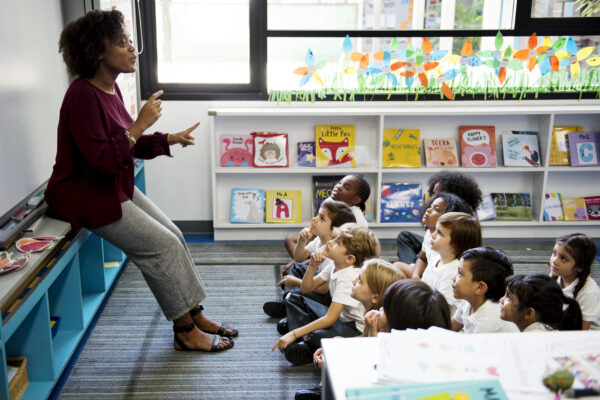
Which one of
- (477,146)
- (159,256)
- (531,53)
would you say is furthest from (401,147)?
(159,256)

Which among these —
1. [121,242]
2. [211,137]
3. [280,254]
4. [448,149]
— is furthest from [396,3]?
[121,242]

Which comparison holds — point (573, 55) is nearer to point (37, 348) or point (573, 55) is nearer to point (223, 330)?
point (223, 330)

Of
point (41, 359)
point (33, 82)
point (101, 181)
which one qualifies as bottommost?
point (41, 359)

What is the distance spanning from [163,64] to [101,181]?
73.4 inches

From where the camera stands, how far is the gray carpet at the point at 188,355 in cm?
235

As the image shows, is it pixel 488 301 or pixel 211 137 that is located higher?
pixel 211 137

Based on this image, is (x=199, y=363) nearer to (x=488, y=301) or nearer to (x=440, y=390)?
(x=488, y=301)

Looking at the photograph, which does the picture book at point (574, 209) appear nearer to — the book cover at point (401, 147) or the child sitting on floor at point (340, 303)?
the book cover at point (401, 147)

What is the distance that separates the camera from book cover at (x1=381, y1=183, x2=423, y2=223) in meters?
4.08

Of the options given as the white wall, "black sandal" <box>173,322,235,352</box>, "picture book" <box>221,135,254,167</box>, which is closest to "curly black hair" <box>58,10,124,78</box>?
the white wall

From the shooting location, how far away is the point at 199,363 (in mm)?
2547

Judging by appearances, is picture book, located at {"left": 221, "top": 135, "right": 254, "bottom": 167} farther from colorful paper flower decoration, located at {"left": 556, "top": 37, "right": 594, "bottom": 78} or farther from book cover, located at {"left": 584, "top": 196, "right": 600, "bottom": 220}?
book cover, located at {"left": 584, "top": 196, "right": 600, "bottom": 220}

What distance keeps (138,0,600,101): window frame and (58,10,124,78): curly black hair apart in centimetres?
160

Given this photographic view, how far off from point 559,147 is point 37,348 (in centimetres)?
349
